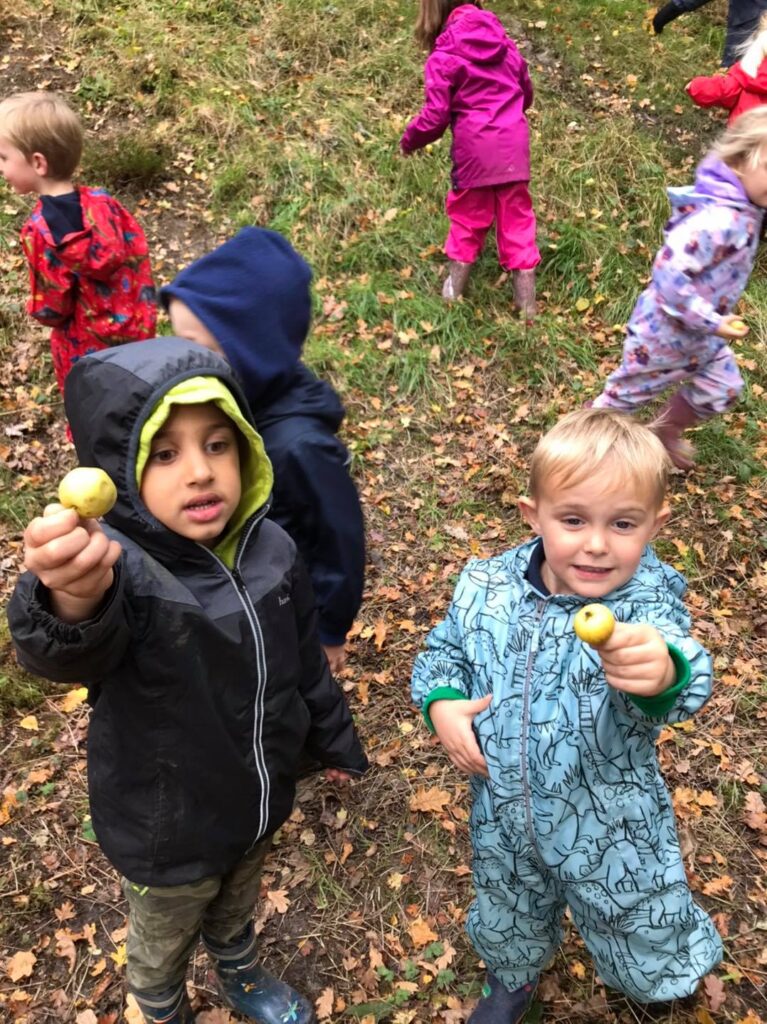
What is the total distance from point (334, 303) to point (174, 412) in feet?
17.2

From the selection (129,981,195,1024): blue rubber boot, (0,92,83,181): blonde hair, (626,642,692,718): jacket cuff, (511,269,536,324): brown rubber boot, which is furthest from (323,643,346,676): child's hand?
(511,269,536,324): brown rubber boot

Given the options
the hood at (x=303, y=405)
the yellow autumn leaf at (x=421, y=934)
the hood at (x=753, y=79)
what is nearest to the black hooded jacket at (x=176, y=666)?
the hood at (x=303, y=405)

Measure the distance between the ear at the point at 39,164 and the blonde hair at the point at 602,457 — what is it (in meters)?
3.76

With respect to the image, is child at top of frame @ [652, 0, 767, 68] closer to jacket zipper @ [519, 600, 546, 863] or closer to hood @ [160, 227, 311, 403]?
hood @ [160, 227, 311, 403]

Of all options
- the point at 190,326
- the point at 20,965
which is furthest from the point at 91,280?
the point at 20,965

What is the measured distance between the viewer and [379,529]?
17.2ft

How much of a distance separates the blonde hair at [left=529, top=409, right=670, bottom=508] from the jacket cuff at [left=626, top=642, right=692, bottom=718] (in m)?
0.48

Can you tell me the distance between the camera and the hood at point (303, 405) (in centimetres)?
273

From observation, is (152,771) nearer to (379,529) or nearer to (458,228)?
(379,529)

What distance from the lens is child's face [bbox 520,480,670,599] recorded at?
199cm

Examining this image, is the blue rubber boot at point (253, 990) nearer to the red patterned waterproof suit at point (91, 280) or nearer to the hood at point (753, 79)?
the red patterned waterproof suit at point (91, 280)

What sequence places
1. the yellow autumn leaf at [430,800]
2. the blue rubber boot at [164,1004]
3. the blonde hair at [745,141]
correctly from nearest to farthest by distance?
the blue rubber boot at [164,1004], the yellow autumn leaf at [430,800], the blonde hair at [745,141]

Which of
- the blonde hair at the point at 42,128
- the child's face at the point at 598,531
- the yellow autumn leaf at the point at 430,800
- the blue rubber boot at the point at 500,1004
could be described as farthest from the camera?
the blonde hair at the point at 42,128

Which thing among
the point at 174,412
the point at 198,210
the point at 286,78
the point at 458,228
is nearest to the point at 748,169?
the point at 458,228
